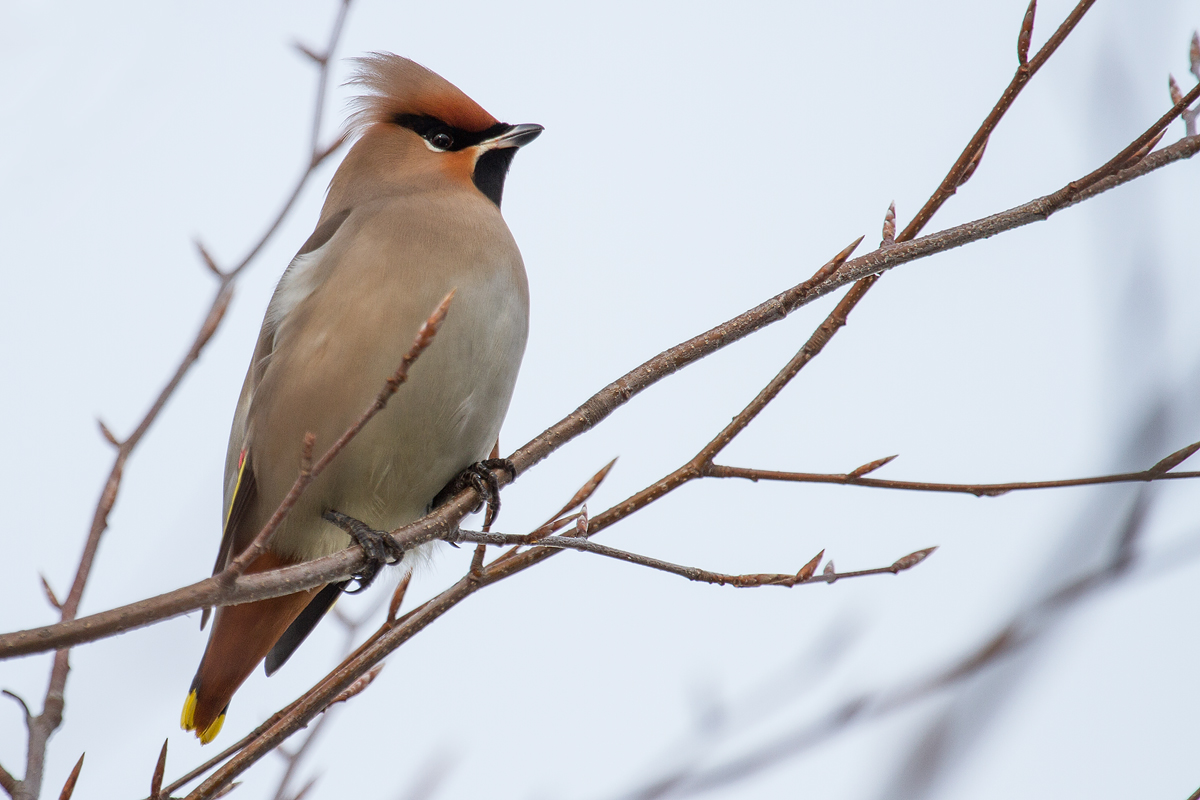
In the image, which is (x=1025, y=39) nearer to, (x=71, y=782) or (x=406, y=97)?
(x=71, y=782)

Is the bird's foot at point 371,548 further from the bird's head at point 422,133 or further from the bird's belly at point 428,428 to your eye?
the bird's head at point 422,133

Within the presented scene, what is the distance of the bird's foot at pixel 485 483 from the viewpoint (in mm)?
2814

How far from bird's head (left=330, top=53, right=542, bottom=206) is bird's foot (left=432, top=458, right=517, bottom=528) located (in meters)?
0.98

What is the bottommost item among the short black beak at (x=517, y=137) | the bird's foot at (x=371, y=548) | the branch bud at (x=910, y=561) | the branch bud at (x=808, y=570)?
the branch bud at (x=910, y=561)

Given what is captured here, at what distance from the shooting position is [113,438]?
248 cm

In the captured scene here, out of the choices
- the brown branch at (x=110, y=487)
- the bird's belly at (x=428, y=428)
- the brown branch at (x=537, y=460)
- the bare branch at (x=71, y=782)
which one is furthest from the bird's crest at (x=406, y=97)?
the bare branch at (x=71, y=782)

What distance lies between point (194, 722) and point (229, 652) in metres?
0.19

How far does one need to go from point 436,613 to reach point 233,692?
3.73 ft

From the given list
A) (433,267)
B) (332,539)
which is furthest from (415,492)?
(433,267)

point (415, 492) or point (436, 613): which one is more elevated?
point (415, 492)

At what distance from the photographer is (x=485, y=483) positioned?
296 centimetres

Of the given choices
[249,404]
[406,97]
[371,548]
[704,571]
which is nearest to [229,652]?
[249,404]

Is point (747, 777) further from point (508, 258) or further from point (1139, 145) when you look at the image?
point (508, 258)

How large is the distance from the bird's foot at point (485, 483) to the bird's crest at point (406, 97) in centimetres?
125
